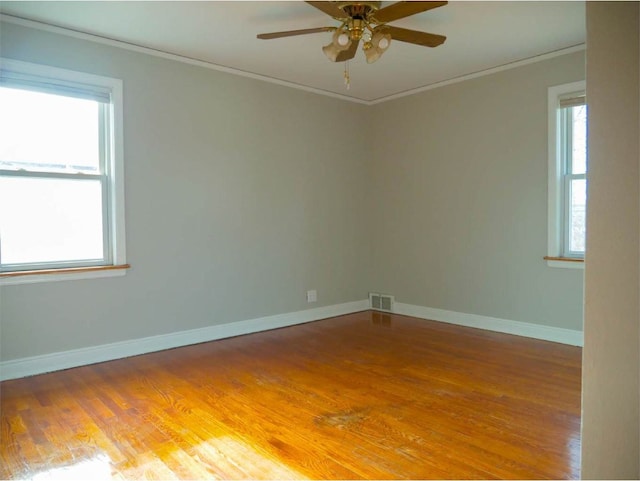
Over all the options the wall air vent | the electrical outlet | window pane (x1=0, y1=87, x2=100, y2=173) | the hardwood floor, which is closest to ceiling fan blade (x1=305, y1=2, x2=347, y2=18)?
window pane (x1=0, y1=87, x2=100, y2=173)

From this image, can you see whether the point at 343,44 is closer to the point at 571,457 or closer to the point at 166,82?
the point at 166,82

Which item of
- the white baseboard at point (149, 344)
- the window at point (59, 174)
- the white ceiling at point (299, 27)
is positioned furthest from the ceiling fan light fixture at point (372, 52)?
the white baseboard at point (149, 344)

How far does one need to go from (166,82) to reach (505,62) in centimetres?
307

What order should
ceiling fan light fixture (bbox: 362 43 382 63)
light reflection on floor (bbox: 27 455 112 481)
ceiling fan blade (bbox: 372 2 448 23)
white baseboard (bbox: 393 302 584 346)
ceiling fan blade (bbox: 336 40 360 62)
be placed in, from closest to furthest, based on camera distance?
light reflection on floor (bbox: 27 455 112 481) → ceiling fan blade (bbox: 372 2 448 23) → ceiling fan light fixture (bbox: 362 43 382 63) → ceiling fan blade (bbox: 336 40 360 62) → white baseboard (bbox: 393 302 584 346)

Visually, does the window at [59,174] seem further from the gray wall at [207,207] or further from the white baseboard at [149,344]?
the white baseboard at [149,344]

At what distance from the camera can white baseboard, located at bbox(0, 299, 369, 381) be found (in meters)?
3.27

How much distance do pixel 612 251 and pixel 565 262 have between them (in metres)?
3.10

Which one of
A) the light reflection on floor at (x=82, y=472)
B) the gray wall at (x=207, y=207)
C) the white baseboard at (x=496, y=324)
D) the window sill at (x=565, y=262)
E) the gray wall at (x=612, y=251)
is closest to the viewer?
the gray wall at (x=612, y=251)

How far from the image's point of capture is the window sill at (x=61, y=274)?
3191 mm

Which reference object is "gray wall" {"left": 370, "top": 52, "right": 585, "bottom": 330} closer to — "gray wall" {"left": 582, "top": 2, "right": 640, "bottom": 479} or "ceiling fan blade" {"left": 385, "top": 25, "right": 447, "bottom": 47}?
"ceiling fan blade" {"left": 385, "top": 25, "right": 447, "bottom": 47}

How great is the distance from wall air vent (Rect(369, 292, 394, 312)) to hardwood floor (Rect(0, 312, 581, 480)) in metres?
1.33

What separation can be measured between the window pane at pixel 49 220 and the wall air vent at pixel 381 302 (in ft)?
10.3

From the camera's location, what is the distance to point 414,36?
9.47 feet

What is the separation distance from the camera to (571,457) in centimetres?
214
